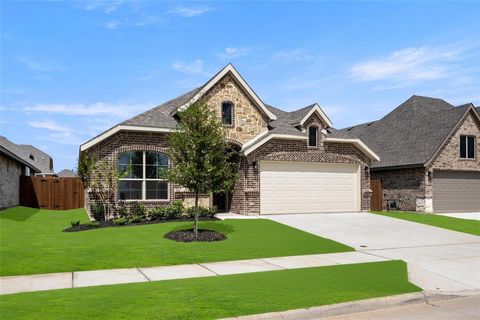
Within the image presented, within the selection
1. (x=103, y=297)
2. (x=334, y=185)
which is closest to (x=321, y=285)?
(x=103, y=297)

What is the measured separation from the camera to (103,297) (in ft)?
24.2

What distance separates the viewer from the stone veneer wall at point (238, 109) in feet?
74.4

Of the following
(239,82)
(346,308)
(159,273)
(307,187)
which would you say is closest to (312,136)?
(307,187)

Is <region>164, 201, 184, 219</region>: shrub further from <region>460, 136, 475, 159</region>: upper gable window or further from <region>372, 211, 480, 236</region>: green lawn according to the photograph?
<region>460, 136, 475, 159</region>: upper gable window

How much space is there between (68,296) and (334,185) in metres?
18.5

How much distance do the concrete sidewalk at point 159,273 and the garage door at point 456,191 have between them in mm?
17692

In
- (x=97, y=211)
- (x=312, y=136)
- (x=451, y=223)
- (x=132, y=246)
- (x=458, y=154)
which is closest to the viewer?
(x=132, y=246)

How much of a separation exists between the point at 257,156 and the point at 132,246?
10.5 metres

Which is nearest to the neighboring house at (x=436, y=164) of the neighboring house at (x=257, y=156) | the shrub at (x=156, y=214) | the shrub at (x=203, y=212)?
the neighboring house at (x=257, y=156)

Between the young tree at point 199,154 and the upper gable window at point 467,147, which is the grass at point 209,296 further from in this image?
the upper gable window at point 467,147

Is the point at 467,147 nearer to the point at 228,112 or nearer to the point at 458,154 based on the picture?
the point at 458,154

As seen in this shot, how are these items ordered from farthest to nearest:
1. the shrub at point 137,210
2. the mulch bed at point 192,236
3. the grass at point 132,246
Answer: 1. the shrub at point 137,210
2. the mulch bed at point 192,236
3. the grass at point 132,246

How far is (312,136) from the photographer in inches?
938

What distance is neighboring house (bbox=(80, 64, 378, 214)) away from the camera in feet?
66.6
